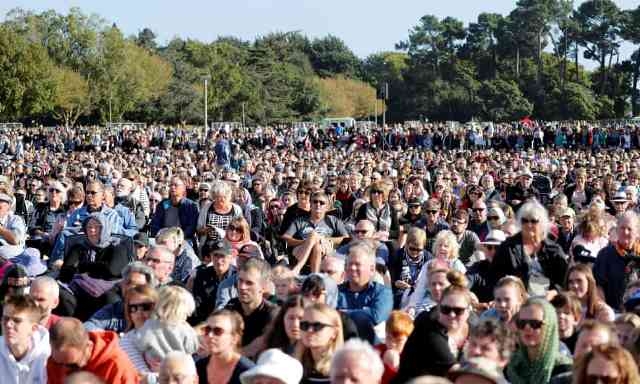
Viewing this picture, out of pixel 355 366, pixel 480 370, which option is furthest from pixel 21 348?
pixel 480 370

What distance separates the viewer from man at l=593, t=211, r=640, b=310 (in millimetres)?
7859

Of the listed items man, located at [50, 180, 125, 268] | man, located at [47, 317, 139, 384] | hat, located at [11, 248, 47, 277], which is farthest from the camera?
man, located at [50, 180, 125, 268]

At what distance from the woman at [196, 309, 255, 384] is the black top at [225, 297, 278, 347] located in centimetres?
93

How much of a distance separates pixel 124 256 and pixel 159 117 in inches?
2967

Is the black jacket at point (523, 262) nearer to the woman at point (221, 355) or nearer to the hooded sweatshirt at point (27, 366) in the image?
the woman at point (221, 355)

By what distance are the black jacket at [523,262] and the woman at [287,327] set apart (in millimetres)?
2379

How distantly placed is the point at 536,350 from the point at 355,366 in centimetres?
141

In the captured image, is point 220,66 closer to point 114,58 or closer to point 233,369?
point 114,58

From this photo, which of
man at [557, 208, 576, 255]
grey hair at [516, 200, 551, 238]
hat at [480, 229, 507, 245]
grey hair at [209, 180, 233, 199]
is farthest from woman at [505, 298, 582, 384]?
grey hair at [209, 180, 233, 199]

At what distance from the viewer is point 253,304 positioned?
21.5 feet

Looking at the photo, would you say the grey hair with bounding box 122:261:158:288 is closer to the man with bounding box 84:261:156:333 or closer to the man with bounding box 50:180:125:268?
the man with bounding box 84:261:156:333

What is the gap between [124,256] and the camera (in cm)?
888

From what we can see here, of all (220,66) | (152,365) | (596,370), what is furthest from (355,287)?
(220,66)

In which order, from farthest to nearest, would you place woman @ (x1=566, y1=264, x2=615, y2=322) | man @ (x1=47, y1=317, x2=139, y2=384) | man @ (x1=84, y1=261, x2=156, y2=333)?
man @ (x1=84, y1=261, x2=156, y2=333) < woman @ (x1=566, y1=264, x2=615, y2=322) < man @ (x1=47, y1=317, x2=139, y2=384)
